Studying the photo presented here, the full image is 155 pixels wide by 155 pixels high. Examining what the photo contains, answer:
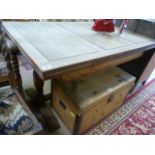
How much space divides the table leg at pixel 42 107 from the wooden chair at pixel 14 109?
0.25 metres

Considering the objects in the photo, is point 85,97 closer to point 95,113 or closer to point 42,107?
point 95,113

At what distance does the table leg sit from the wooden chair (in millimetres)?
254

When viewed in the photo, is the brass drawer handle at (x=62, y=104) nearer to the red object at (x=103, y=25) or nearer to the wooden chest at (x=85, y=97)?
the wooden chest at (x=85, y=97)

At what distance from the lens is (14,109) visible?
0.84 m

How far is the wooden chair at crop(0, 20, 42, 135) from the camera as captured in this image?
763 mm

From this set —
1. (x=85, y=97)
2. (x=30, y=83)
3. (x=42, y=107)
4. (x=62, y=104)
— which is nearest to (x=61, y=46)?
(x=85, y=97)

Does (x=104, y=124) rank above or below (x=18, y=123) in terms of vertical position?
below

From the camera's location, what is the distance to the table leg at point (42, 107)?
120 centimetres

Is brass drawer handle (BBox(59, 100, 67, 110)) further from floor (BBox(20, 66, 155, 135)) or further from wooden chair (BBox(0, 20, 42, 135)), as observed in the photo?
wooden chair (BBox(0, 20, 42, 135))

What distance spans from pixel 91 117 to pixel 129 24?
1.00 meters

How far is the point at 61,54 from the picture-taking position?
0.73 m
